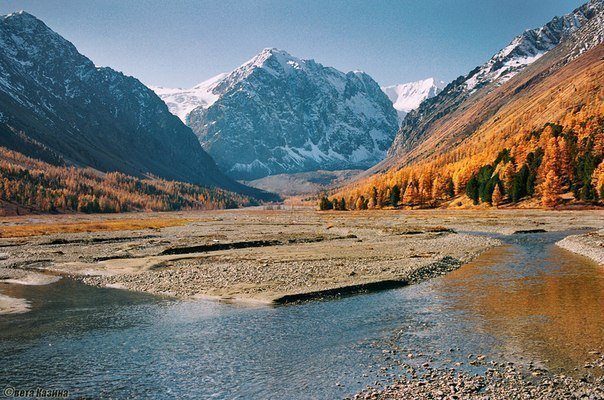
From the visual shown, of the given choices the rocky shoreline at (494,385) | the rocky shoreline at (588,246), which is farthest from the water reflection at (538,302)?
the rocky shoreline at (588,246)

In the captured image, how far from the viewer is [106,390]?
19469mm

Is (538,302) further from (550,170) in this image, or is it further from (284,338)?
(550,170)

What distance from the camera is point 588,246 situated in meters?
59.8

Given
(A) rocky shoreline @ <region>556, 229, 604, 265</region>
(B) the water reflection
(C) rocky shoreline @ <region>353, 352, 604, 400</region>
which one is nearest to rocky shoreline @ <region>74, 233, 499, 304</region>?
(B) the water reflection

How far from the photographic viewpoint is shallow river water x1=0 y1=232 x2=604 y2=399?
20.3 metres

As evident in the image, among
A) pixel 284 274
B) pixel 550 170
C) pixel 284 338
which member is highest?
pixel 550 170

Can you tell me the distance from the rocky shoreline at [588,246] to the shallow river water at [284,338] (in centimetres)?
1613

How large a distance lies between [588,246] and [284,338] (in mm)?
52180

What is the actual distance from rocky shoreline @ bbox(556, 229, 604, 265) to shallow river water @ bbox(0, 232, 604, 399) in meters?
16.1

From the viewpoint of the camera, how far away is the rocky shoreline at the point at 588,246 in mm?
53044

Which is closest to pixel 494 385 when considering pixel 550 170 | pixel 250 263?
pixel 250 263

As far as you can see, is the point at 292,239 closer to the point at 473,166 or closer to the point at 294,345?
the point at 294,345

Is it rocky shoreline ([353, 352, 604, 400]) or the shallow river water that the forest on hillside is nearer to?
the shallow river water

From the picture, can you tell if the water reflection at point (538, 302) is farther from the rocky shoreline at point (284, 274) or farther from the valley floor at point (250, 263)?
the valley floor at point (250, 263)
